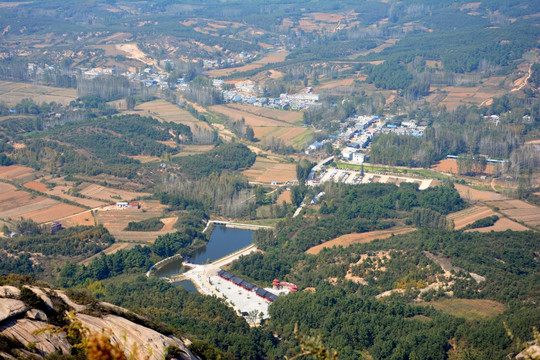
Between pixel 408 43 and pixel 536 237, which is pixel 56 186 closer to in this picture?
pixel 536 237

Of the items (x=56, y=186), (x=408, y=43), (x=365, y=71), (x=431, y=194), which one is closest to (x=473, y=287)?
(x=431, y=194)

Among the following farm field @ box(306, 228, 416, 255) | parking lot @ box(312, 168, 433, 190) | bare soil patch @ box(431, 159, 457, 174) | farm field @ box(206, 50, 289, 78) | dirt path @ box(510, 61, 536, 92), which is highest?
farm field @ box(206, 50, 289, 78)

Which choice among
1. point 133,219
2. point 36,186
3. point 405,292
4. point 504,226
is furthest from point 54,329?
point 36,186

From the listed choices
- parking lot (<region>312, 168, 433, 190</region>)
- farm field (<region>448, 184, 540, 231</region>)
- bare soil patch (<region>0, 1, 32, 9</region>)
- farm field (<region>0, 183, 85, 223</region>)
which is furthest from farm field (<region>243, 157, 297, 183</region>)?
bare soil patch (<region>0, 1, 32, 9</region>)

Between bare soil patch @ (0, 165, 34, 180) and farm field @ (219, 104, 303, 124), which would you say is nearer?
bare soil patch @ (0, 165, 34, 180)

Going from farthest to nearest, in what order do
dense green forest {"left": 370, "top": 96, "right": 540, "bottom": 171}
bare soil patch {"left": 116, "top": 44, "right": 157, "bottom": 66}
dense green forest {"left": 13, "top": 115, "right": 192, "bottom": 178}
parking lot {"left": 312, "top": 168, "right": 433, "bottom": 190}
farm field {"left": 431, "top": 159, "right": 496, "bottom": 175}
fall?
bare soil patch {"left": 116, "top": 44, "right": 157, "bottom": 66}
dense green forest {"left": 370, "top": 96, "right": 540, "bottom": 171}
farm field {"left": 431, "top": 159, "right": 496, "bottom": 175}
dense green forest {"left": 13, "top": 115, "right": 192, "bottom": 178}
parking lot {"left": 312, "top": 168, "right": 433, "bottom": 190}

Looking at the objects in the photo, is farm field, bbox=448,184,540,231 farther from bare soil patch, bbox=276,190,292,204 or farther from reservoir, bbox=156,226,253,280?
reservoir, bbox=156,226,253,280

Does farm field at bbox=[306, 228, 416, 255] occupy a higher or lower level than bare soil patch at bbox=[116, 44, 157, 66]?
lower
